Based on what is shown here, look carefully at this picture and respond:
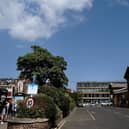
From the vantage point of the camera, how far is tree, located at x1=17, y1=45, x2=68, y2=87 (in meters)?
73.1

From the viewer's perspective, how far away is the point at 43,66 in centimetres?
7488

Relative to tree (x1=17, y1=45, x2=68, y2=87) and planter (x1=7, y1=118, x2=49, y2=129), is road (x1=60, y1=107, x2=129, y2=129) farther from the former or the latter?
tree (x1=17, y1=45, x2=68, y2=87)

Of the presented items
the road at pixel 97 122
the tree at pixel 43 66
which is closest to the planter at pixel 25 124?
the road at pixel 97 122

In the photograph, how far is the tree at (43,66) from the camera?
73.1m

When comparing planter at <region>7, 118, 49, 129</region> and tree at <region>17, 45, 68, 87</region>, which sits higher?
tree at <region>17, 45, 68, 87</region>

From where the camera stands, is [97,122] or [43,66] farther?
[43,66]

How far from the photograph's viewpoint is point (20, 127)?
18.8 metres

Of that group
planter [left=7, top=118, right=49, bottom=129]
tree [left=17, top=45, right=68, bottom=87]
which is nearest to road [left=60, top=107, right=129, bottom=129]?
planter [left=7, top=118, right=49, bottom=129]

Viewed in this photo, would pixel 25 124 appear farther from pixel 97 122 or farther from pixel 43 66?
pixel 43 66

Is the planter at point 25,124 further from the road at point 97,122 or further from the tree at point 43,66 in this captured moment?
the tree at point 43,66

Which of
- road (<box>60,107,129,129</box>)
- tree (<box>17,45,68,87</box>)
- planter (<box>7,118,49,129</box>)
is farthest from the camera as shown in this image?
tree (<box>17,45,68,87</box>)

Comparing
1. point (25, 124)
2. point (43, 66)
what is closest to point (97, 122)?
point (25, 124)

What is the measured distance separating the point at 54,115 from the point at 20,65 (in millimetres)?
53053

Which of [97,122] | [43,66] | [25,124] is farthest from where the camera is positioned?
[43,66]
